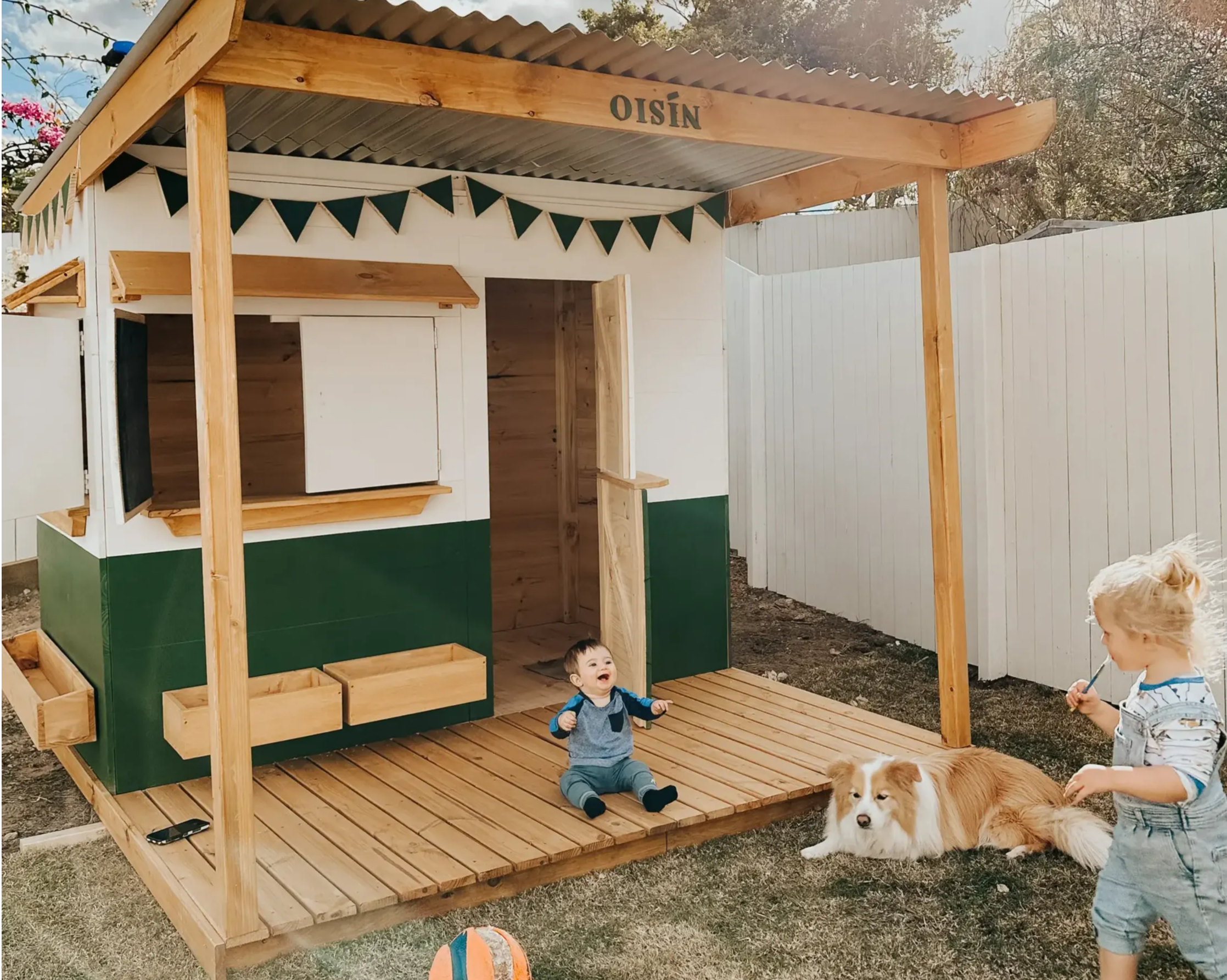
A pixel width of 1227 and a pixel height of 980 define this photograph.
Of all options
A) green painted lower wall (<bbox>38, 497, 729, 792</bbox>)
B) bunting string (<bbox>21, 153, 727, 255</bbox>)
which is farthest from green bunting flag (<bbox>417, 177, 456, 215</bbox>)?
green painted lower wall (<bbox>38, 497, 729, 792</bbox>)

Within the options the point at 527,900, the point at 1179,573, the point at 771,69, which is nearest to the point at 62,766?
the point at 527,900

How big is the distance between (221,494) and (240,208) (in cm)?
198

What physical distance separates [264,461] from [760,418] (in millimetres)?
3907

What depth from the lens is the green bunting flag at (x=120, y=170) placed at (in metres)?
4.42

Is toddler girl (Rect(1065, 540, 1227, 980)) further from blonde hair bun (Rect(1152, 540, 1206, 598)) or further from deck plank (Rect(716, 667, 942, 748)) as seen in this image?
deck plank (Rect(716, 667, 942, 748))

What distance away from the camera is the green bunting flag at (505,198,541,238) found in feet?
17.7

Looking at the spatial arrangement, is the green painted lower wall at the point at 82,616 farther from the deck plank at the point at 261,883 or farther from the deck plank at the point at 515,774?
the deck plank at the point at 515,774

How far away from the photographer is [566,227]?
5547 millimetres

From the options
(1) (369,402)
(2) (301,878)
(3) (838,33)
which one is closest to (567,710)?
(2) (301,878)

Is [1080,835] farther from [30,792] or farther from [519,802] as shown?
[30,792]

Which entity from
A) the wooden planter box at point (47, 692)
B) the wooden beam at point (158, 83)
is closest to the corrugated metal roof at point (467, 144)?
the wooden beam at point (158, 83)

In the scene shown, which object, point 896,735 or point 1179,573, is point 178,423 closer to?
point 896,735

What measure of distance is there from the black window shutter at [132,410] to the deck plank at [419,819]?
137cm

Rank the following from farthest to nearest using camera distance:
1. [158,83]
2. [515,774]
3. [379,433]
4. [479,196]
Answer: [479,196] < [379,433] < [515,774] < [158,83]
